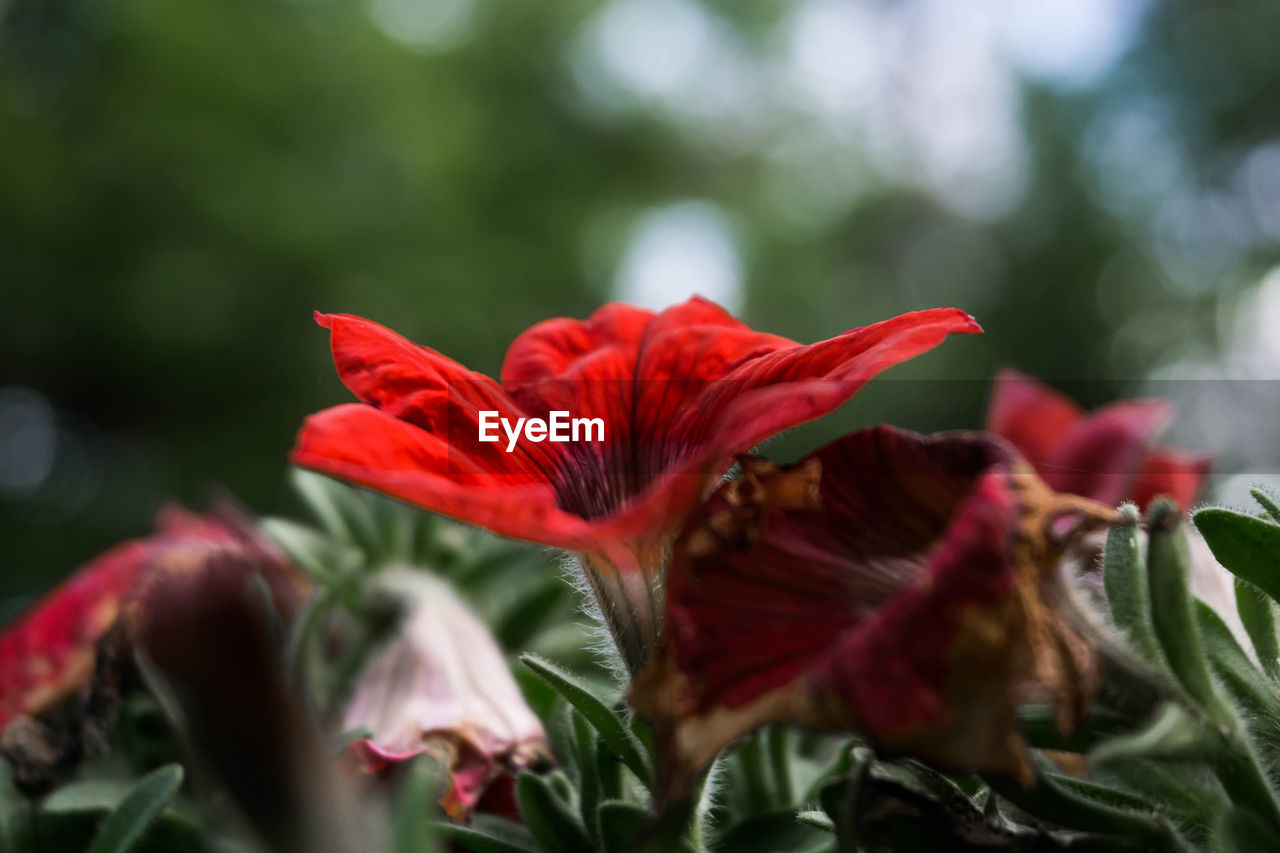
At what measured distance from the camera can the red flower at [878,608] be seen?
27cm

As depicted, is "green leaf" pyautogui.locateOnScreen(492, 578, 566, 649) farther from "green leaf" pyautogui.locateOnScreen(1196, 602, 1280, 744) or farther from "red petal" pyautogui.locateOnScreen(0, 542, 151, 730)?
"green leaf" pyautogui.locateOnScreen(1196, 602, 1280, 744)

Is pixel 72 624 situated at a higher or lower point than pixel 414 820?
lower

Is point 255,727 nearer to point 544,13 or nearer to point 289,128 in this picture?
point 289,128

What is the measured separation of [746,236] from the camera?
10445mm

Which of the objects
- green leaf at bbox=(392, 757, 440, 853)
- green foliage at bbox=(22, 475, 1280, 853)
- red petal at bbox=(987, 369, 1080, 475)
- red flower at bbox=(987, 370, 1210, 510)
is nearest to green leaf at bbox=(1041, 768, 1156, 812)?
green foliage at bbox=(22, 475, 1280, 853)

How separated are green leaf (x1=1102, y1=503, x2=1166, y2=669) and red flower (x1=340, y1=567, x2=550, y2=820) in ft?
0.99

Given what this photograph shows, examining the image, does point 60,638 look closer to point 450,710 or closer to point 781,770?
point 450,710

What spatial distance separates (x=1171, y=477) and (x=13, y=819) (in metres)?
0.79

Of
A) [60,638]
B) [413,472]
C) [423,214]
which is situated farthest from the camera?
[423,214]

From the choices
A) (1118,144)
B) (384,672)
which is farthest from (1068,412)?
(1118,144)

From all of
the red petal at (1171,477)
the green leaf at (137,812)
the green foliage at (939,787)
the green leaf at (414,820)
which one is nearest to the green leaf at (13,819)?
the green foliage at (939,787)

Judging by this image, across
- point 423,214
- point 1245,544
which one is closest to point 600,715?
point 1245,544

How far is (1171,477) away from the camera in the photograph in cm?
75

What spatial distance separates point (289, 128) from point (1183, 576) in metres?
8.03
